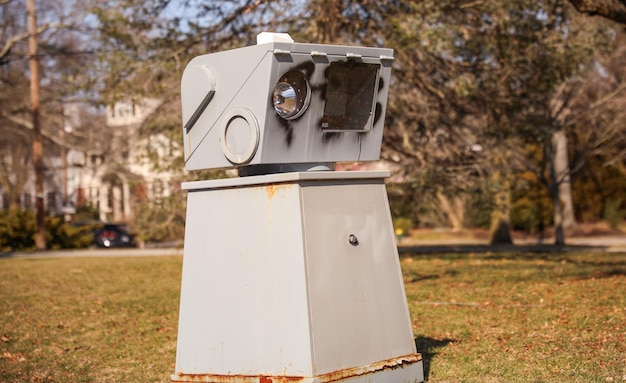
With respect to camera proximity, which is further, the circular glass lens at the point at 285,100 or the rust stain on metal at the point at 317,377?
the circular glass lens at the point at 285,100

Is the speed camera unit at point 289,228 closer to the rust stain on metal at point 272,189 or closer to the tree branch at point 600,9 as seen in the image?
the rust stain on metal at point 272,189

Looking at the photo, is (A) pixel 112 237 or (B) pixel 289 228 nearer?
(B) pixel 289 228

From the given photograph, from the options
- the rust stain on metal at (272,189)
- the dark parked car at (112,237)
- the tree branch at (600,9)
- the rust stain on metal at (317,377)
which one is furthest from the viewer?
the dark parked car at (112,237)

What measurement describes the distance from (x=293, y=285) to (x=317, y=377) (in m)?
0.58

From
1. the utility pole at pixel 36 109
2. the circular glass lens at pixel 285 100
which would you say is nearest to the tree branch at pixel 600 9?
the circular glass lens at pixel 285 100

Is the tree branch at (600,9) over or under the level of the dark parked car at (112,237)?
over

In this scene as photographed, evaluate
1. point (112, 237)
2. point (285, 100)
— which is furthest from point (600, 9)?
point (112, 237)

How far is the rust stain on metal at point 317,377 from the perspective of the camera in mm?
5551

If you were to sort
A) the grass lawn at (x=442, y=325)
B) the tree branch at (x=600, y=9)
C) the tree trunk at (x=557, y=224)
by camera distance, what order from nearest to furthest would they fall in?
the grass lawn at (x=442, y=325)
the tree branch at (x=600, y=9)
the tree trunk at (x=557, y=224)

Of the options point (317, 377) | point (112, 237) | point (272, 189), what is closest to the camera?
point (317, 377)

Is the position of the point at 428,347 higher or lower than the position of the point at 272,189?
lower

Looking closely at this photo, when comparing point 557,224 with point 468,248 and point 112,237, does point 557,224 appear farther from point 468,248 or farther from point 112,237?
point 112,237

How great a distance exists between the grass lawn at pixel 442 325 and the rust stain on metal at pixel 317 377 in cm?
74

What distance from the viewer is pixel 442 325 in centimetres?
938
